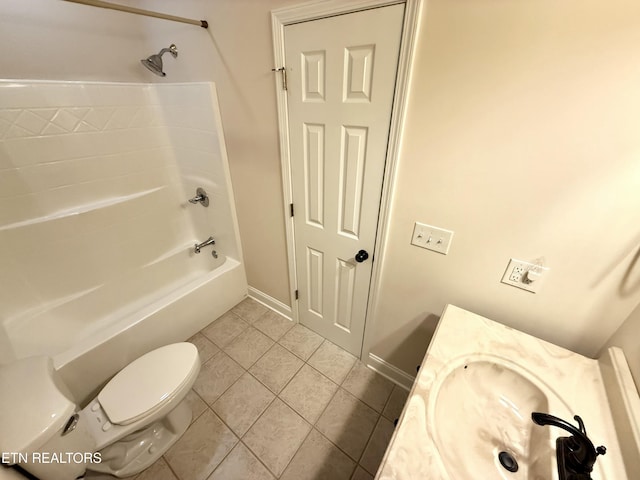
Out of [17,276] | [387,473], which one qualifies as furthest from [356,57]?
[17,276]

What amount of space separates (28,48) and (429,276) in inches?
99.9

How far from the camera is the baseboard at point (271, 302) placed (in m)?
1.98

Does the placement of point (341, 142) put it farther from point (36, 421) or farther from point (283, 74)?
point (36, 421)

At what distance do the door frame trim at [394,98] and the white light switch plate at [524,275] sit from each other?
0.50 metres

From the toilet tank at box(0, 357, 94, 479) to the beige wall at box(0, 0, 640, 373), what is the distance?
1.31 m

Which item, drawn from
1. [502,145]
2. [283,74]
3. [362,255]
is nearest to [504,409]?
[362,255]

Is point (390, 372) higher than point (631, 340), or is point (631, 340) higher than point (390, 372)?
point (631, 340)

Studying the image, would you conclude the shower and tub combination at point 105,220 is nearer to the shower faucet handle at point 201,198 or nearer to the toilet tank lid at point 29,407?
the shower faucet handle at point 201,198

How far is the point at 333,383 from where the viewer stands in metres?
1.55

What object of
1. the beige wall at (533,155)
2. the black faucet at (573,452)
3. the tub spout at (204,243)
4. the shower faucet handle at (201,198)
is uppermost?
the beige wall at (533,155)

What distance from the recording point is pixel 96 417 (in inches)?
41.9

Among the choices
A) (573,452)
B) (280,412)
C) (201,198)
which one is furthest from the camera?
(201,198)

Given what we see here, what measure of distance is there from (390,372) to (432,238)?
3.17 ft

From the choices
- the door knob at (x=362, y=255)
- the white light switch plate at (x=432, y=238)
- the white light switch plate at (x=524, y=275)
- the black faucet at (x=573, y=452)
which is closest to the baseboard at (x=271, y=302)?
the door knob at (x=362, y=255)
